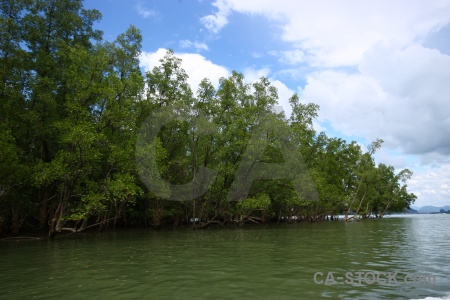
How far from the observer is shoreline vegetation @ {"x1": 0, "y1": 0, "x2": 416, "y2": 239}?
25.5 metres

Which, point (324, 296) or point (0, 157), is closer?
point (324, 296)

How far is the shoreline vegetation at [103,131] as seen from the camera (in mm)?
25484

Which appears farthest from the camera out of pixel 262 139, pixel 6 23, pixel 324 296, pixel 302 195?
pixel 302 195

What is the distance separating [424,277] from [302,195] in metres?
38.4

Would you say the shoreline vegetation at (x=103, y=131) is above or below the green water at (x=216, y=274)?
above

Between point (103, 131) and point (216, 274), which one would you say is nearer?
point (216, 274)

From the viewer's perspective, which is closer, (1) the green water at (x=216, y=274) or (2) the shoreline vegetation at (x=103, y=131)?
(1) the green water at (x=216, y=274)

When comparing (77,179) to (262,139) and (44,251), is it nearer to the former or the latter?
(44,251)

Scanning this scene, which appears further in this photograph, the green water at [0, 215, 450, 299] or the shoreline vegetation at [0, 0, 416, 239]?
the shoreline vegetation at [0, 0, 416, 239]

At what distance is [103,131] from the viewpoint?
29.4 metres

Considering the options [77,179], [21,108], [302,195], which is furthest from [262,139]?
[21,108]

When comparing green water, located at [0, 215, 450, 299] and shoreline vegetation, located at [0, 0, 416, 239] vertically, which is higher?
shoreline vegetation, located at [0, 0, 416, 239]

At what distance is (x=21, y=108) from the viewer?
87.5ft

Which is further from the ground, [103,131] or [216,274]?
[103,131]
